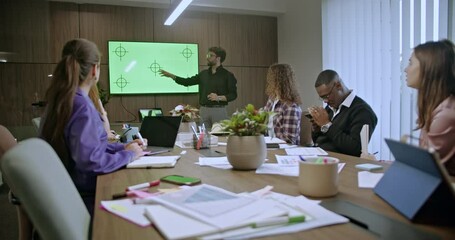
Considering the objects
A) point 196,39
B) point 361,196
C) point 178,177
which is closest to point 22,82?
point 196,39

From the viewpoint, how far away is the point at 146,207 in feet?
3.06

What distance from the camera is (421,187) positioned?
2.71ft

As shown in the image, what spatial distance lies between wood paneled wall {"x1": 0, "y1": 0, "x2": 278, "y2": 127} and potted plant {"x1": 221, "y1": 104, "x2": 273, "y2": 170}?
3.81 meters

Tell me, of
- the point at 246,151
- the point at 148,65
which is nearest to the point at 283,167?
the point at 246,151

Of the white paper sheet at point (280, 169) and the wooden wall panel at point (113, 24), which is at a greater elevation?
the wooden wall panel at point (113, 24)

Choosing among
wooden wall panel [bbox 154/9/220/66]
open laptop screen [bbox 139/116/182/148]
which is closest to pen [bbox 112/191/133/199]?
open laptop screen [bbox 139/116/182/148]

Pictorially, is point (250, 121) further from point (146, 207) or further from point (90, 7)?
point (90, 7)

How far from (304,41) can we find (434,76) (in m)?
3.77

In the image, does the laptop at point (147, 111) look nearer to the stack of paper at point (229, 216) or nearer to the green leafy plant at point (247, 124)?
the green leafy plant at point (247, 124)

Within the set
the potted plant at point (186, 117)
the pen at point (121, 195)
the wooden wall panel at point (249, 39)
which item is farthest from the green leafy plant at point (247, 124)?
the wooden wall panel at point (249, 39)

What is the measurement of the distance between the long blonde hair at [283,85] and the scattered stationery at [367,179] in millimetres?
1641

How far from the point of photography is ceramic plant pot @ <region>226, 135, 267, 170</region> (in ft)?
4.67

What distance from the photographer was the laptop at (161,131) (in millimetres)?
2164

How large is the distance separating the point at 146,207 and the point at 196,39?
457 cm
